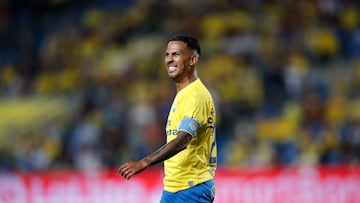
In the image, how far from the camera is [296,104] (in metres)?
12.9

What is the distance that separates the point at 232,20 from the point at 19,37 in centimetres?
381

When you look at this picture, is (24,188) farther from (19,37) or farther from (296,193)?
(19,37)

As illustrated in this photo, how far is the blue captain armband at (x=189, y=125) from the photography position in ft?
19.3

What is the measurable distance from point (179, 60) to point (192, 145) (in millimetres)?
603

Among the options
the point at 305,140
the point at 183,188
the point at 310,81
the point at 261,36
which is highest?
the point at 261,36

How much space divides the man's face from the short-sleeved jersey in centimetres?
11

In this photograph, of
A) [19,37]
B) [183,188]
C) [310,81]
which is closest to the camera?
[183,188]

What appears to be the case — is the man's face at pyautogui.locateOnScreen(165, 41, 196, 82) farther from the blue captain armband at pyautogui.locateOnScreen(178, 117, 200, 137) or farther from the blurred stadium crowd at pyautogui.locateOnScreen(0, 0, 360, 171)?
the blurred stadium crowd at pyautogui.locateOnScreen(0, 0, 360, 171)

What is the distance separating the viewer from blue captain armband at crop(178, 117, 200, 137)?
5.88 metres

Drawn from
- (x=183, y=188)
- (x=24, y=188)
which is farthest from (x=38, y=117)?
Result: (x=183, y=188)

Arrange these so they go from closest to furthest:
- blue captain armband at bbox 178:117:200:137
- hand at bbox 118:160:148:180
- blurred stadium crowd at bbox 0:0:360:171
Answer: hand at bbox 118:160:148:180 < blue captain armband at bbox 178:117:200:137 < blurred stadium crowd at bbox 0:0:360:171

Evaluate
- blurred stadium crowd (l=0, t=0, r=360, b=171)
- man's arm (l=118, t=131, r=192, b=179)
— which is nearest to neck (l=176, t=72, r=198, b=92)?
man's arm (l=118, t=131, r=192, b=179)

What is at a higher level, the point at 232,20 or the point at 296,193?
the point at 232,20

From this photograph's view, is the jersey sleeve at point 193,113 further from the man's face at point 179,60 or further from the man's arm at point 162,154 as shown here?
the man's face at point 179,60
